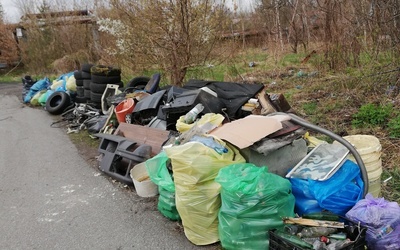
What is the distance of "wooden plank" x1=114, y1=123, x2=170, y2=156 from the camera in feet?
15.9

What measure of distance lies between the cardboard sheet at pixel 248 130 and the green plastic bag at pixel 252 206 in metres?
0.38

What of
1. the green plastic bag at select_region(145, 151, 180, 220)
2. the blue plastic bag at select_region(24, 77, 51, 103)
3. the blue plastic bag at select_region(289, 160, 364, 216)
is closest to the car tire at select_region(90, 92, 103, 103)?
the blue plastic bag at select_region(24, 77, 51, 103)

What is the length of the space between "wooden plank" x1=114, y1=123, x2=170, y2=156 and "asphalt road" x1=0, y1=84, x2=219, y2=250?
0.75 meters

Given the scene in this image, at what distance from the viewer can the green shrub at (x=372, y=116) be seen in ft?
15.4

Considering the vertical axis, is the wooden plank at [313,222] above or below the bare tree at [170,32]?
below

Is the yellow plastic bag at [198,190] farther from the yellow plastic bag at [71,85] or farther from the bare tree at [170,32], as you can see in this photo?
the yellow plastic bag at [71,85]

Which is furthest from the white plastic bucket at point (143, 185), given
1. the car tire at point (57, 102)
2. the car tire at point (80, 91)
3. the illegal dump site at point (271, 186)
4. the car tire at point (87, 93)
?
the car tire at point (57, 102)

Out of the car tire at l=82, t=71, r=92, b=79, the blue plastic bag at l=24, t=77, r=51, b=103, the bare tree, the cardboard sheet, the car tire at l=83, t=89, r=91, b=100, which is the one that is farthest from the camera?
the blue plastic bag at l=24, t=77, r=51, b=103

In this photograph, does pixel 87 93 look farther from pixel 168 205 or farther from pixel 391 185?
pixel 391 185

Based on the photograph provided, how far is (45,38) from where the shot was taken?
1903 cm

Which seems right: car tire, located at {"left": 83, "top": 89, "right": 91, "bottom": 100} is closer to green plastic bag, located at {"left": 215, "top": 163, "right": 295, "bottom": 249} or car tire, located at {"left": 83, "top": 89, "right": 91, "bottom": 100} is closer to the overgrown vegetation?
the overgrown vegetation

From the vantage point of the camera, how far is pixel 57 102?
1004 centimetres

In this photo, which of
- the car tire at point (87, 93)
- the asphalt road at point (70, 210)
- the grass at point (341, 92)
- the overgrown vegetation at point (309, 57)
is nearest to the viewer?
the asphalt road at point (70, 210)

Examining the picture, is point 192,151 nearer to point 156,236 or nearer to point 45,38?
point 156,236
